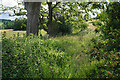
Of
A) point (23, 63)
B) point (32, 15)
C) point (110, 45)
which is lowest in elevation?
point (23, 63)

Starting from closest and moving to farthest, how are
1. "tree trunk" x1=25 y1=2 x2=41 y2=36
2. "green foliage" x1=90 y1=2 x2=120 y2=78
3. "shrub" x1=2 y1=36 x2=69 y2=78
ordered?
"shrub" x1=2 y1=36 x2=69 y2=78 < "green foliage" x1=90 y1=2 x2=120 y2=78 < "tree trunk" x1=25 y1=2 x2=41 y2=36

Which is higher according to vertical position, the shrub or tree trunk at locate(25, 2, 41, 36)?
tree trunk at locate(25, 2, 41, 36)

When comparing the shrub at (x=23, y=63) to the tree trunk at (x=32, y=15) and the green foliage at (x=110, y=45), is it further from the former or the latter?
the tree trunk at (x=32, y=15)

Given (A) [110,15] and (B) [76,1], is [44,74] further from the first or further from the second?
(B) [76,1]

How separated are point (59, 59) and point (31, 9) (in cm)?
378

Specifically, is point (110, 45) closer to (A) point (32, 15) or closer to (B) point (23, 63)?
(B) point (23, 63)

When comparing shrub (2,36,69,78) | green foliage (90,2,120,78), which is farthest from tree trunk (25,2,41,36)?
green foliage (90,2,120,78)

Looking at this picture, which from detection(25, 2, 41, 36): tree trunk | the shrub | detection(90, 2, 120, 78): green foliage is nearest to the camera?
the shrub

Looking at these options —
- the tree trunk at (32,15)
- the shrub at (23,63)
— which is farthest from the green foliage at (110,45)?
the tree trunk at (32,15)

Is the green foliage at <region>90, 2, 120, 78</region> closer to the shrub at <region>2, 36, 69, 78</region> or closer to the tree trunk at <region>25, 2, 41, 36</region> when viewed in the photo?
the shrub at <region>2, 36, 69, 78</region>

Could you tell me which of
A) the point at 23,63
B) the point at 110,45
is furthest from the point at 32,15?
the point at 110,45

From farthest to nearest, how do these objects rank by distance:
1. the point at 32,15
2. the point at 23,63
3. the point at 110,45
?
the point at 32,15
the point at 110,45
the point at 23,63

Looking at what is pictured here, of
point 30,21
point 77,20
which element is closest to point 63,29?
point 77,20

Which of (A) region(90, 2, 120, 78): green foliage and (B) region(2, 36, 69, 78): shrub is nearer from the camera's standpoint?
(B) region(2, 36, 69, 78): shrub
